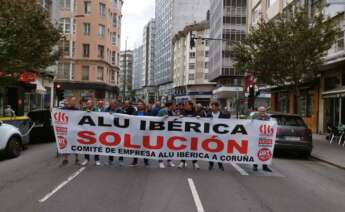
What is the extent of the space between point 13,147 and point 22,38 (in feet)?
19.1

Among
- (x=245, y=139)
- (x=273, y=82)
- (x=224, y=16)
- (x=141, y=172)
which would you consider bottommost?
(x=141, y=172)

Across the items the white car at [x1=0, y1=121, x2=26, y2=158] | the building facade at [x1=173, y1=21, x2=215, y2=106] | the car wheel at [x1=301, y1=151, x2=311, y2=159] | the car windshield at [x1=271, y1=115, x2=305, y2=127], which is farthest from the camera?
the building facade at [x1=173, y1=21, x2=215, y2=106]

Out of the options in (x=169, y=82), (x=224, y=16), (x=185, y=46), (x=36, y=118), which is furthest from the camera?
(x=169, y=82)

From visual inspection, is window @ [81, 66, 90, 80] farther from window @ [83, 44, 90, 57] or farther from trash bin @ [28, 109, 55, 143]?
trash bin @ [28, 109, 55, 143]

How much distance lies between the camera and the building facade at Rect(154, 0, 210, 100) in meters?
124

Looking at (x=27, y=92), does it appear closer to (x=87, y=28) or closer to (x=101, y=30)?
(x=87, y=28)

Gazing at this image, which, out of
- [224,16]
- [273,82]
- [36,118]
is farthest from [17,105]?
[224,16]

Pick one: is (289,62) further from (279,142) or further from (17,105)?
(17,105)

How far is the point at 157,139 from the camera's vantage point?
12156 millimetres

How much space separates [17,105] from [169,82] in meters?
101

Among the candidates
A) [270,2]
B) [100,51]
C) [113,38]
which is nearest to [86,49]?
[100,51]

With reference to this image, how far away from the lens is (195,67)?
110312 millimetres

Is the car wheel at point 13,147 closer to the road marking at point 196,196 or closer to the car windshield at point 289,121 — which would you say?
the road marking at point 196,196

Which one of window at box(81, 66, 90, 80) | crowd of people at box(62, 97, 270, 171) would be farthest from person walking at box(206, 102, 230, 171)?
window at box(81, 66, 90, 80)
